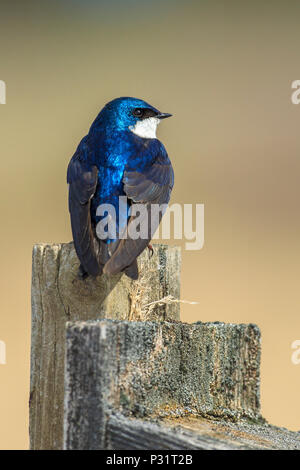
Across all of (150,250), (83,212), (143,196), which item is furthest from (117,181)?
(150,250)

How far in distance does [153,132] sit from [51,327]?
1.83 meters

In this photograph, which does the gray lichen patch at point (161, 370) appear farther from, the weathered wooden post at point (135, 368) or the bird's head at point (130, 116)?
the bird's head at point (130, 116)

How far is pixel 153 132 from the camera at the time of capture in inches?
156

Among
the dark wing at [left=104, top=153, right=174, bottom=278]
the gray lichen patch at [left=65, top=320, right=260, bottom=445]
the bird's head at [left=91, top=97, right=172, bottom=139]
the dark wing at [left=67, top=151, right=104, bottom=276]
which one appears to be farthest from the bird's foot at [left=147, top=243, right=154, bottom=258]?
the bird's head at [left=91, top=97, right=172, bottom=139]

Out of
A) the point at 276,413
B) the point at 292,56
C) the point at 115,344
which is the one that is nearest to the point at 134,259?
the point at 115,344

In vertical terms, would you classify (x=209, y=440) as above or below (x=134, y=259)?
below

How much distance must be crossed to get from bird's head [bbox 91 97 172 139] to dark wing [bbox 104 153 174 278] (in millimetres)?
216

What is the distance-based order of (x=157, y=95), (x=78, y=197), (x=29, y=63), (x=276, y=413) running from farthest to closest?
1. (x=29, y=63)
2. (x=157, y=95)
3. (x=276, y=413)
4. (x=78, y=197)

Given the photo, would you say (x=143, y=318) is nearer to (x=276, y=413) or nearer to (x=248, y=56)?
(x=276, y=413)

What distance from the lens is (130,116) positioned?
3775mm

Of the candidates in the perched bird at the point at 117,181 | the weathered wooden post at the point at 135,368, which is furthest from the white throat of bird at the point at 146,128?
the weathered wooden post at the point at 135,368

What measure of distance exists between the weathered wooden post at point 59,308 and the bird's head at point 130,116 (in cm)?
123

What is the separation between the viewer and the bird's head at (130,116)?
3.69 meters

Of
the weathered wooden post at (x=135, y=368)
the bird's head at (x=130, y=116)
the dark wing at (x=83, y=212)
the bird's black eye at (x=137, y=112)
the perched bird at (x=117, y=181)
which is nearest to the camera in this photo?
the weathered wooden post at (x=135, y=368)
